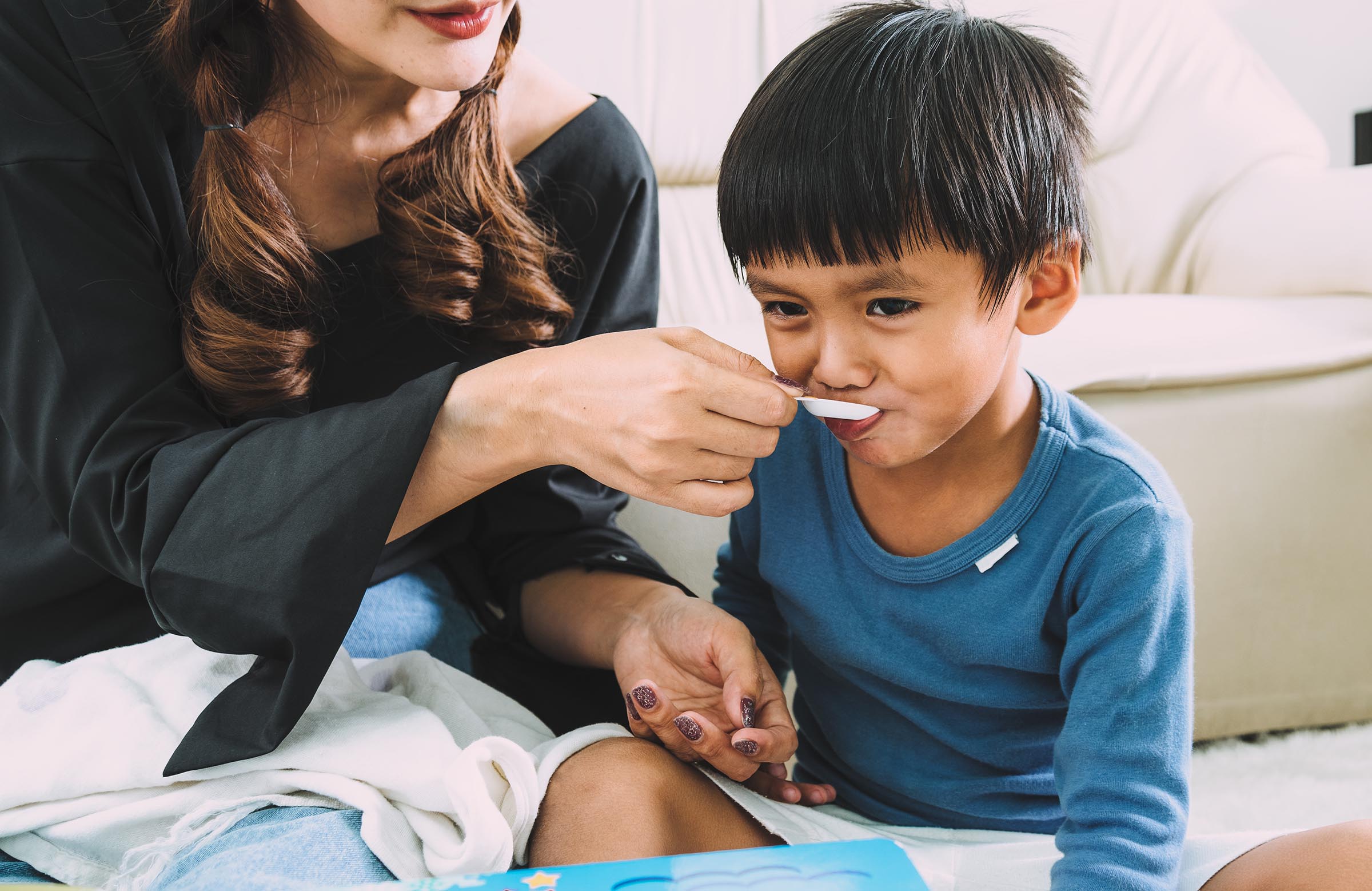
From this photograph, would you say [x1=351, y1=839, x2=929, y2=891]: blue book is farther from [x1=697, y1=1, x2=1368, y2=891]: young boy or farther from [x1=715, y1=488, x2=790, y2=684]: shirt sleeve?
[x1=715, y1=488, x2=790, y2=684]: shirt sleeve

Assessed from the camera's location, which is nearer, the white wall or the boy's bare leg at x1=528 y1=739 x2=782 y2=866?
the boy's bare leg at x1=528 y1=739 x2=782 y2=866

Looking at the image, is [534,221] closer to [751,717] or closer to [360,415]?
[360,415]

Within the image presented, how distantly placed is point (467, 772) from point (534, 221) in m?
0.55

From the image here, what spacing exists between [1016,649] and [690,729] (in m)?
0.25

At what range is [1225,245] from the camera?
1708mm

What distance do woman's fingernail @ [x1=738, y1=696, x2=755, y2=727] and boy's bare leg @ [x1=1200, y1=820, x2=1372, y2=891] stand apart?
1.05ft

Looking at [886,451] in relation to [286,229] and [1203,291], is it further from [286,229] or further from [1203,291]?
[1203,291]

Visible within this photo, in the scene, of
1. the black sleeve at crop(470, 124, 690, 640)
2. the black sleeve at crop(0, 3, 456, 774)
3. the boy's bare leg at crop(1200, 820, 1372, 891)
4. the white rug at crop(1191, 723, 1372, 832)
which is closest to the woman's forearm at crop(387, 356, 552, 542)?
the black sleeve at crop(0, 3, 456, 774)

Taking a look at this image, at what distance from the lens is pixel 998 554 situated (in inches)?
30.9

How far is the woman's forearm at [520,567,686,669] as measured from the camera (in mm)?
918

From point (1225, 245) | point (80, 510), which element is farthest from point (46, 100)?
point (1225, 245)

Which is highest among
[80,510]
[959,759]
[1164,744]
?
[80,510]

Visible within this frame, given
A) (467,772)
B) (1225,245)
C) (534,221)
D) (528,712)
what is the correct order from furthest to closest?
(1225,245) → (534,221) → (528,712) → (467,772)

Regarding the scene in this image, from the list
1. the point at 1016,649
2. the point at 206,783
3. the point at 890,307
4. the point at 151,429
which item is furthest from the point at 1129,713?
the point at 151,429
